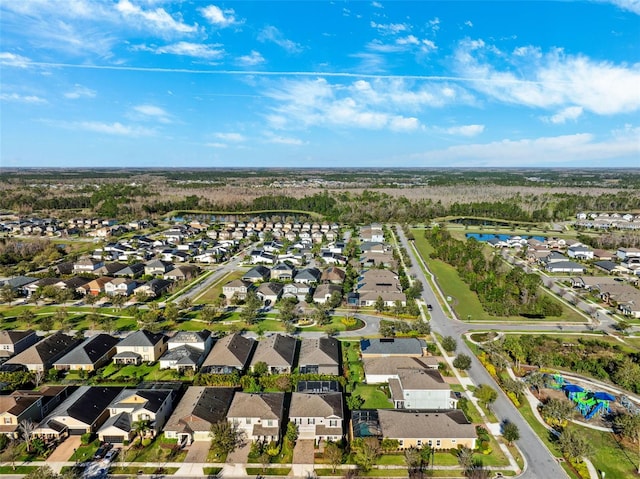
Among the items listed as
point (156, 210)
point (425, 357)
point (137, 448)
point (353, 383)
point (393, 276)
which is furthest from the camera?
point (156, 210)

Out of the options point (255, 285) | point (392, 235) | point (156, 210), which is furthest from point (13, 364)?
point (156, 210)

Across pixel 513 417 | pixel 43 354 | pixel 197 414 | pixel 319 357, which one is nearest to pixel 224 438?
pixel 197 414

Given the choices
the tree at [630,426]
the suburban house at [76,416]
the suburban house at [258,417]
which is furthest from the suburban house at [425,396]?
the suburban house at [76,416]

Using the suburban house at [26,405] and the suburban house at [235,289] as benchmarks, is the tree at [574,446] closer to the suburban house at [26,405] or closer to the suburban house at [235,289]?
the suburban house at [26,405]

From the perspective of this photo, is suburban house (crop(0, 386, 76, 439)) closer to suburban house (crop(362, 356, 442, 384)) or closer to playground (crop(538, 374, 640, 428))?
suburban house (crop(362, 356, 442, 384))

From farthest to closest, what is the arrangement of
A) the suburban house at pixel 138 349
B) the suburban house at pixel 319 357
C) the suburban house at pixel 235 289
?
the suburban house at pixel 235 289, the suburban house at pixel 138 349, the suburban house at pixel 319 357

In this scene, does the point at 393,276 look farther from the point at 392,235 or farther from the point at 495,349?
the point at 392,235
